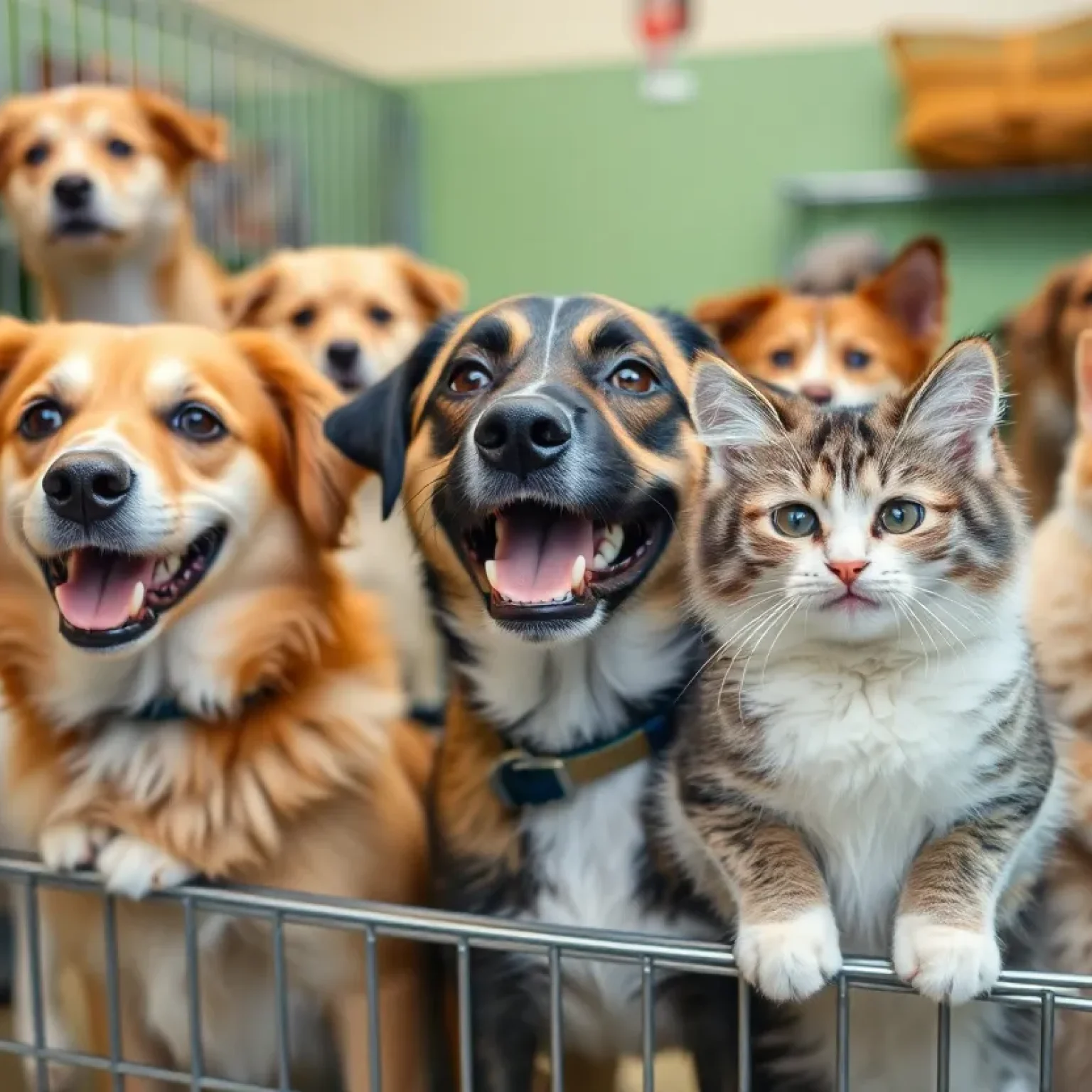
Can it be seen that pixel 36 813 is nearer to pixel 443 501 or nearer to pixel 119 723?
pixel 119 723

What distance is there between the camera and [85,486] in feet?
3.12

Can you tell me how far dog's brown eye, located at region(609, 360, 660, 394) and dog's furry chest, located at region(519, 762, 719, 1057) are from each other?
33 centimetres

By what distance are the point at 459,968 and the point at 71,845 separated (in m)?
0.35

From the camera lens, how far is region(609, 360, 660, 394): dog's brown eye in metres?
1.01

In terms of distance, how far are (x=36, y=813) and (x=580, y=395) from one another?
0.61 metres

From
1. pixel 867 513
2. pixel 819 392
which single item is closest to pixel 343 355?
pixel 819 392

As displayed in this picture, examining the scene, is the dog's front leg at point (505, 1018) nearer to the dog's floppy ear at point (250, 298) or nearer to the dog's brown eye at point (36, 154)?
the dog's floppy ear at point (250, 298)

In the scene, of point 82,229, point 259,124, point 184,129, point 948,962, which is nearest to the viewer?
point 948,962

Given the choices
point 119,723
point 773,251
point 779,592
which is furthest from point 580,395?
point 773,251

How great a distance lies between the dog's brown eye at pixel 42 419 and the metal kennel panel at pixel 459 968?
1.20ft

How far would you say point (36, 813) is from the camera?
3.54 feet

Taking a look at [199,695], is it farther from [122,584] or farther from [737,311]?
[737,311]

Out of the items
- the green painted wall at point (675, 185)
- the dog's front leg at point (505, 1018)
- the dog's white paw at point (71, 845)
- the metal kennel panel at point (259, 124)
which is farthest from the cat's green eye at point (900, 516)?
the green painted wall at point (675, 185)

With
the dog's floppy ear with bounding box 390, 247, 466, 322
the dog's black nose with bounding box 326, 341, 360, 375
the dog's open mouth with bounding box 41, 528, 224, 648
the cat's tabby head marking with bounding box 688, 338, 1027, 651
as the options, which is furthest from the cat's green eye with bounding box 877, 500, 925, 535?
the dog's floppy ear with bounding box 390, 247, 466, 322
